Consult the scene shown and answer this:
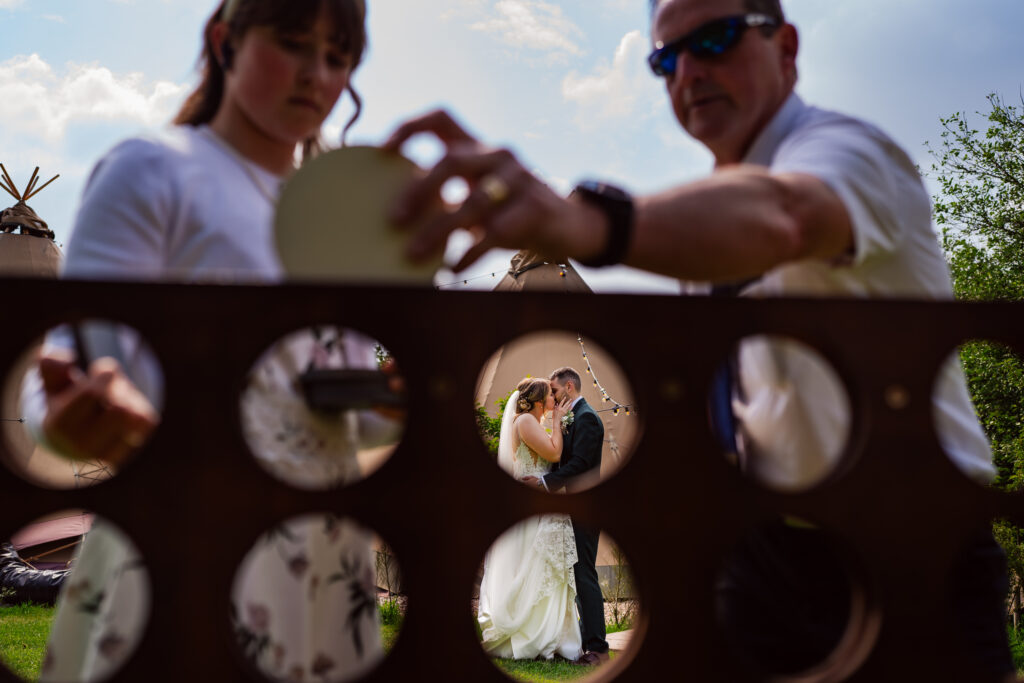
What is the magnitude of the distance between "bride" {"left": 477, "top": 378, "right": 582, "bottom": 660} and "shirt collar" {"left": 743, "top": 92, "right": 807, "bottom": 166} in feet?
10.9

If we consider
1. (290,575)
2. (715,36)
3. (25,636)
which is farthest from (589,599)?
(715,36)

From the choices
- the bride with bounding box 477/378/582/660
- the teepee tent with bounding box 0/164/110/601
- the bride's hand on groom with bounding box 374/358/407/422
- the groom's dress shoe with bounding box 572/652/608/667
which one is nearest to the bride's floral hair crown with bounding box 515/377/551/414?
the bride with bounding box 477/378/582/660

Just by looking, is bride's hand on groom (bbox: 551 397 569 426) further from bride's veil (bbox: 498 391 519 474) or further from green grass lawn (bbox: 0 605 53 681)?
green grass lawn (bbox: 0 605 53 681)

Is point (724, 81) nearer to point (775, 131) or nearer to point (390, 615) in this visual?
point (775, 131)

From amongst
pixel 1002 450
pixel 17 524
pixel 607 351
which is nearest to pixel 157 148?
pixel 17 524

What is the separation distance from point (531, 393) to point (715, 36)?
3.57m

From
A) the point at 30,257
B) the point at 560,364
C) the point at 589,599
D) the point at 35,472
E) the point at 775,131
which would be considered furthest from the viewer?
the point at 560,364

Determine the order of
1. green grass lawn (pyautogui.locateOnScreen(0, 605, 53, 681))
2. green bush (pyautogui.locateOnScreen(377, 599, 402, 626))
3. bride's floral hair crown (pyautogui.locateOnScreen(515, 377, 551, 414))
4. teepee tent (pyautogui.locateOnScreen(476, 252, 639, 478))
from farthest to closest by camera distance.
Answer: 1. teepee tent (pyautogui.locateOnScreen(476, 252, 639, 478))
2. green bush (pyautogui.locateOnScreen(377, 599, 402, 626))
3. bride's floral hair crown (pyautogui.locateOnScreen(515, 377, 551, 414))
4. green grass lawn (pyautogui.locateOnScreen(0, 605, 53, 681))

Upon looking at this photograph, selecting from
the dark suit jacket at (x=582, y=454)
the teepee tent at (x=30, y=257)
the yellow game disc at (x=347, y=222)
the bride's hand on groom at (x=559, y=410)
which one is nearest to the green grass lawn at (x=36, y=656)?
the dark suit jacket at (x=582, y=454)

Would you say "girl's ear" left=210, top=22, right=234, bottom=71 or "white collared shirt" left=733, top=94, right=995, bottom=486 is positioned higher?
"girl's ear" left=210, top=22, right=234, bottom=71

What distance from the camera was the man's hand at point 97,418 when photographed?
0.54 m

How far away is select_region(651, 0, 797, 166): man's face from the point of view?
813mm

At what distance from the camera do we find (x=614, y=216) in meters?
0.53

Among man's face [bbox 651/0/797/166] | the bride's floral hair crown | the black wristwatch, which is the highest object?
the bride's floral hair crown
